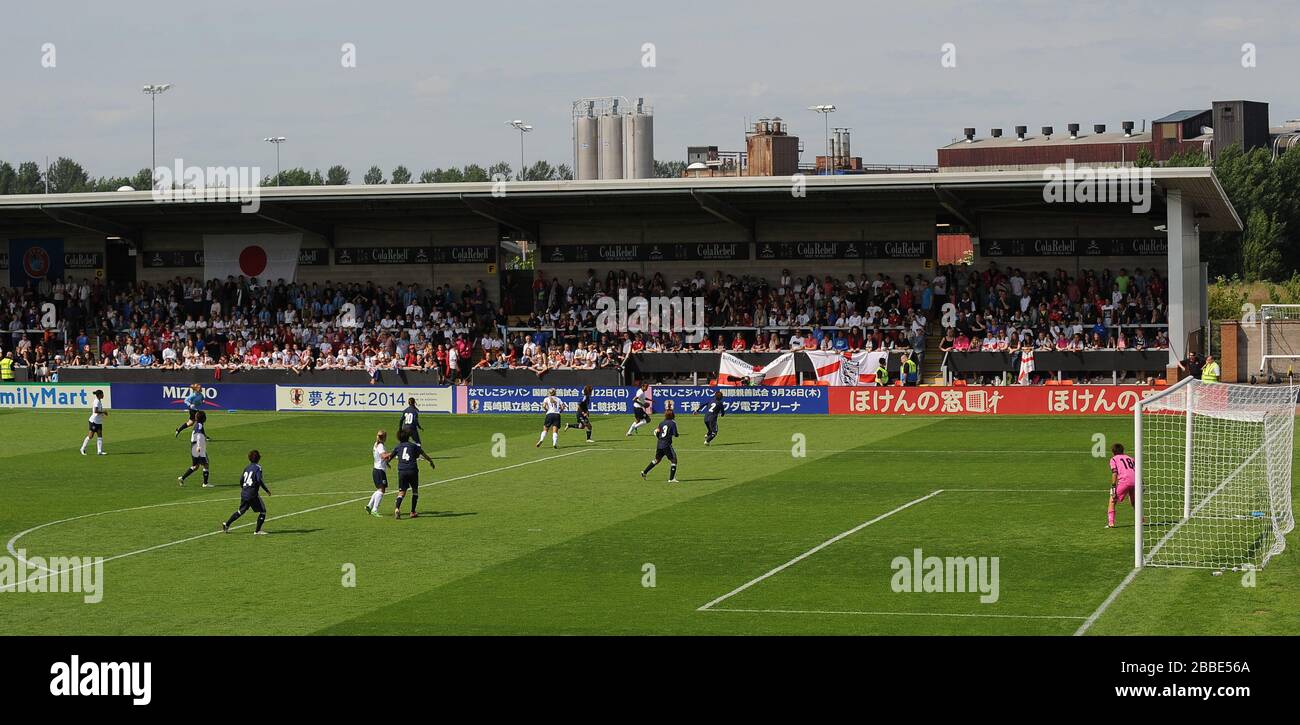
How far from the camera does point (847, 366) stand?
52.7 m

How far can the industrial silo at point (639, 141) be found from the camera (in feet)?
275

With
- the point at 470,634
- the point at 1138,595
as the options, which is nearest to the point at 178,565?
the point at 470,634

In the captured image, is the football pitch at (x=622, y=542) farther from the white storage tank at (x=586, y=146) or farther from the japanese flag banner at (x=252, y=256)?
the white storage tank at (x=586, y=146)

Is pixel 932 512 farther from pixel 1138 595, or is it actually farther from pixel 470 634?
pixel 470 634

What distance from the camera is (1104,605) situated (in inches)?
752

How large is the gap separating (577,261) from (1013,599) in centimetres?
4477

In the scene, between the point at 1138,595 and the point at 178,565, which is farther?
the point at 178,565
